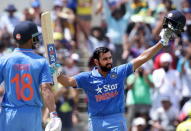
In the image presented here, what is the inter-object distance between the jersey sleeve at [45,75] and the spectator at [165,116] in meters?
5.88

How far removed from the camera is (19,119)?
8430 mm

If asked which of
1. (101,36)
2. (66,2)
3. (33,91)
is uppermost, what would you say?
(66,2)

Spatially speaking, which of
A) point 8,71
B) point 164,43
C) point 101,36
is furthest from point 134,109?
point 8,71

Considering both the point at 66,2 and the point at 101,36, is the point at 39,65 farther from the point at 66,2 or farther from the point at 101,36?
the point at 66,2

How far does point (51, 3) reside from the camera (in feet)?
59.2

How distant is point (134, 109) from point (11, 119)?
20.4 feet

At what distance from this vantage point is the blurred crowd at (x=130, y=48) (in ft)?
46.5

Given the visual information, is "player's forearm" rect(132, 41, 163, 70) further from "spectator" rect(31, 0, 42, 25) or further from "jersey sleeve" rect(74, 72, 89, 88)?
"spectator" rect(31, 0, 42, 25)

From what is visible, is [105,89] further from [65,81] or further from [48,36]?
[48,36]

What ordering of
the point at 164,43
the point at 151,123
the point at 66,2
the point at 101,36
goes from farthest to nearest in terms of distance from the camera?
the point at 66,2 → the point at 101,36 → the point at 151,123 → the point at 164,43

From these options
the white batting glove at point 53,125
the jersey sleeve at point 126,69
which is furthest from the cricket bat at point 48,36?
the jersey sleeve at point 126,69

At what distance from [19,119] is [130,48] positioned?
24.0 ft

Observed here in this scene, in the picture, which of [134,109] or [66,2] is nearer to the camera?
[134,109]

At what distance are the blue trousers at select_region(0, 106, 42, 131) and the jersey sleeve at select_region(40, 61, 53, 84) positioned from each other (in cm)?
43
